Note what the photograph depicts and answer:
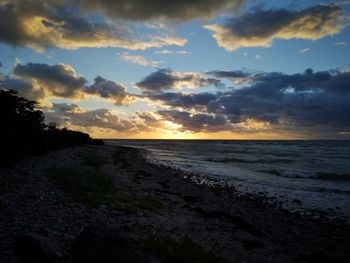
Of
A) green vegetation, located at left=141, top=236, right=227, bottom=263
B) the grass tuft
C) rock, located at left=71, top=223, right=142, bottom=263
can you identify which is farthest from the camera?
the grass tuft

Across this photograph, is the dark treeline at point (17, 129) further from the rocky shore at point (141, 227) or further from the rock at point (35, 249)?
the rock at point (35, 249)

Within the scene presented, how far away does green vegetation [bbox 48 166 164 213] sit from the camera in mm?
13625

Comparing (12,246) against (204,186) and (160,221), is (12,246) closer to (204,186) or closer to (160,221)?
(160,221)

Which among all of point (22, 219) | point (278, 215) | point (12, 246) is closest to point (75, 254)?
point (12, 246)

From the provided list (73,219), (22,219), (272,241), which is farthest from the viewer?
(272,241)

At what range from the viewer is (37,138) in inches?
1384

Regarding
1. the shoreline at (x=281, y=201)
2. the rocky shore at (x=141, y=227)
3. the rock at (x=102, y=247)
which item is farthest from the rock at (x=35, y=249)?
the shoreline at (x=281, y=201)

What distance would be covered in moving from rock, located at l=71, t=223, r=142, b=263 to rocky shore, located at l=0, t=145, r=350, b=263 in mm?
21

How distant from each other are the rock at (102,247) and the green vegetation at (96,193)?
6310 mm

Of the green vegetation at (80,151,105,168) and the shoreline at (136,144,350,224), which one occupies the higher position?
the green vegetation at (80,151,105,168)

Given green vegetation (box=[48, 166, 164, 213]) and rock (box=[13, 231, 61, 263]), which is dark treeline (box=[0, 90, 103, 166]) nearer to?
green vegetation (box=[48, 166, 164, 213])

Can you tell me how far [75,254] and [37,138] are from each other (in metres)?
31.9

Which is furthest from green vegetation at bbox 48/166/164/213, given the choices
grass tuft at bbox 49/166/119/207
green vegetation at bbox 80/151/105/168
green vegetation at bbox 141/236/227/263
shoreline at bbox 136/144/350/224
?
green vegetation at bbox 80/151/105/168

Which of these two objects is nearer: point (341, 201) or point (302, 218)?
point (302, 218)
